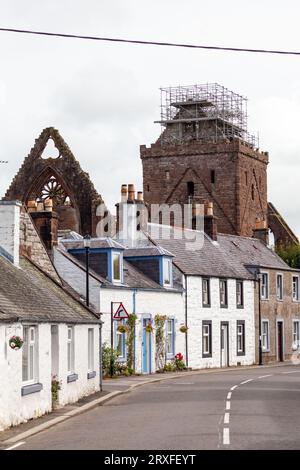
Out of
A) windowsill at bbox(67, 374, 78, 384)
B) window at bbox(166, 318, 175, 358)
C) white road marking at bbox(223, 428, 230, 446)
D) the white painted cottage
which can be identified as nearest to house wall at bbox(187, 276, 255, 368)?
window at bbox(166, 318, 175, 358)

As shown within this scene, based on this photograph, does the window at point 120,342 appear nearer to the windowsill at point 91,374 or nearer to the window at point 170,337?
the window at point 170,337

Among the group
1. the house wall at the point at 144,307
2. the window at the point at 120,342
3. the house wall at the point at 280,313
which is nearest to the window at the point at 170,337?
the house wall at the point at 144,307

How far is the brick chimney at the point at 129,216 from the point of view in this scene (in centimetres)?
5559

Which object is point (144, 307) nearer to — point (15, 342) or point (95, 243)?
point (95, 243)

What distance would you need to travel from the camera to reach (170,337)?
52.8 meters

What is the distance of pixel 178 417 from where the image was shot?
79.6 feet

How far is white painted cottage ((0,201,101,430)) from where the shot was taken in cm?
2266

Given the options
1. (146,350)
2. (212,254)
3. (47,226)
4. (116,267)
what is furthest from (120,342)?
(212,254)

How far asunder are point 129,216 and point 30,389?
32033 millimetres

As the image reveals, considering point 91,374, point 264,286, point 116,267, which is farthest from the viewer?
point 264,286

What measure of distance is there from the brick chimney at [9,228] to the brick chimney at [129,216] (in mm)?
25675

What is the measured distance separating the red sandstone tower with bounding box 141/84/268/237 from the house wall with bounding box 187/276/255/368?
3481 centimetres

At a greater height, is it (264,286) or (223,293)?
(264,286)
